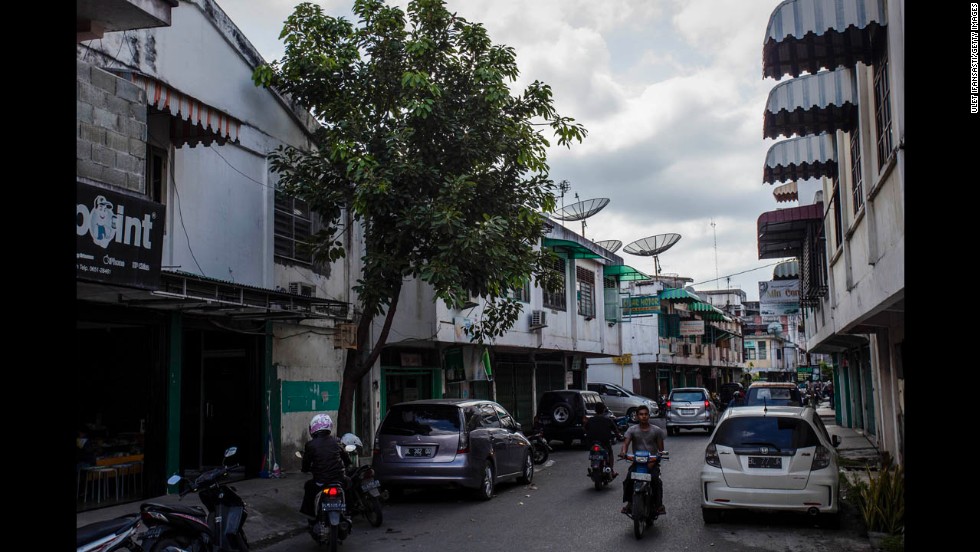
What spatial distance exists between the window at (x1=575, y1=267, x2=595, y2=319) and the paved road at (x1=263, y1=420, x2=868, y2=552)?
59.1 ft

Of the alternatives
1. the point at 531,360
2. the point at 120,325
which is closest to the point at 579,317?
the point at 531,360

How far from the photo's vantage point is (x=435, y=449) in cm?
1264

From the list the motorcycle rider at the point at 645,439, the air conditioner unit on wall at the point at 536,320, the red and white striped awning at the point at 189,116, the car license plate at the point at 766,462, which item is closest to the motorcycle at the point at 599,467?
the motorcycle rider at the point at 645,439

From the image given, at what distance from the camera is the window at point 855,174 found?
13330 millimetres

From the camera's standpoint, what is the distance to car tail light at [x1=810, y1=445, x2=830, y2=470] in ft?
31.8

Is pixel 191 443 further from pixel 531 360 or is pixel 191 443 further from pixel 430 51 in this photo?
pixel 531 360

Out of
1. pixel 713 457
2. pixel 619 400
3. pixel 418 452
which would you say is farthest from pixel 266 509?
pixel 619 400

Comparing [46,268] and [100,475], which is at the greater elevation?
[46,268]

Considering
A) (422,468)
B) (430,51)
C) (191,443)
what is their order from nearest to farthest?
1. (422,468)
2. (430,51)
3. (191,443)

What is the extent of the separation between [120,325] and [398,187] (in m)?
4.87

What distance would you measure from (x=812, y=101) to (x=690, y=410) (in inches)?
685

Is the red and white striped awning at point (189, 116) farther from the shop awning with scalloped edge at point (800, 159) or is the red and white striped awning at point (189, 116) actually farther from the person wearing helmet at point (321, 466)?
the shop awning with scalloped edge at point (800, 159)

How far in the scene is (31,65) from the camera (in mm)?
2402

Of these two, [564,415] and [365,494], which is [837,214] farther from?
[365,494]
